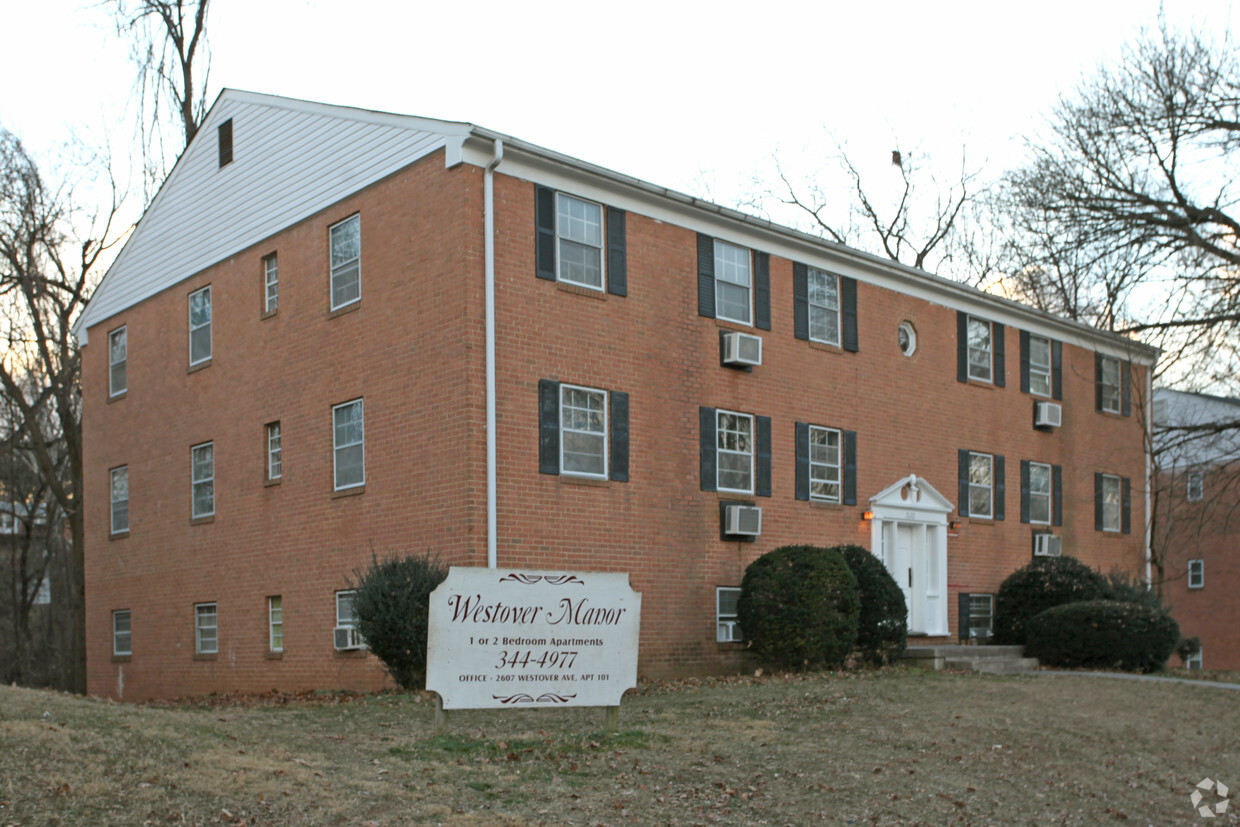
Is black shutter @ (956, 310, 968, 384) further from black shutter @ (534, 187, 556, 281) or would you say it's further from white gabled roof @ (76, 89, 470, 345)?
white gabled roof @ (76, 89, 470, 345)

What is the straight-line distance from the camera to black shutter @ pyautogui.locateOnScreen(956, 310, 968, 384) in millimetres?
24109

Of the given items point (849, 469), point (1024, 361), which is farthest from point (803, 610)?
point (1024, 361)

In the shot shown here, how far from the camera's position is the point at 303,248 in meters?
19.6

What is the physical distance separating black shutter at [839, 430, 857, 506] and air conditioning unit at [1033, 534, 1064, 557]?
5767 millimetres

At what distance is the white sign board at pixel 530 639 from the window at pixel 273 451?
10.3 m

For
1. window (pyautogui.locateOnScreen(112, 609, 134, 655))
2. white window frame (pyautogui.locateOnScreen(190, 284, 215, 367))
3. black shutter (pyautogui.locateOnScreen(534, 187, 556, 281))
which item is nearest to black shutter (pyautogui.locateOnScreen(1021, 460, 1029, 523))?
black shutter (pyautogui.locateOnScreen(534, 187, 556, 281))

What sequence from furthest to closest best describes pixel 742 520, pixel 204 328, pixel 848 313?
pixel 204 328
pixel 848 313
pixel 742 520

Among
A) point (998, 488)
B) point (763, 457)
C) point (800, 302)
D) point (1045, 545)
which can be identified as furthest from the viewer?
point (1045, 545)

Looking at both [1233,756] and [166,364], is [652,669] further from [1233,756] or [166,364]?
[166,364]

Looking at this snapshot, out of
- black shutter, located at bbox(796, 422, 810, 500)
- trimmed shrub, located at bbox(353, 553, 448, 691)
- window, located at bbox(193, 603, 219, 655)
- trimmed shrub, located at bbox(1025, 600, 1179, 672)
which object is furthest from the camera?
window, located at bbox(193, 603, 219, 655)

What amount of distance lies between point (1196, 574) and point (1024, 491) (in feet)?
73.1

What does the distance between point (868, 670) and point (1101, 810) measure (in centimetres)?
774

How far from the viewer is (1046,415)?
2575 cm

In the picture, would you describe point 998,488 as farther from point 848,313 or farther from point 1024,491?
point 848,313
